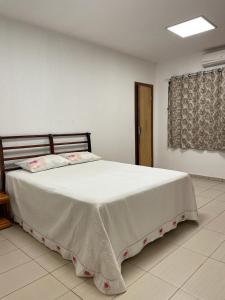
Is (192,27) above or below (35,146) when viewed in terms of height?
above

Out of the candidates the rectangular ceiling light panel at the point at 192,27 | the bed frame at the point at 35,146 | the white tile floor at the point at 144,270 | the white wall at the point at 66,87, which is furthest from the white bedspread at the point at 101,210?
the rectangular ceiling light panel at the point at 192,27

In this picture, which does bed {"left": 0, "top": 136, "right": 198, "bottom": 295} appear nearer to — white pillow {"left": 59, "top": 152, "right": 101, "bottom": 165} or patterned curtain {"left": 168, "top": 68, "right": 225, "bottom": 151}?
white pillow {"left": 59, "top": 152, "right": 101, "bottom": 165}

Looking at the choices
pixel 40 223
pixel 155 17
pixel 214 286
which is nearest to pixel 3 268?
pixel 40 223

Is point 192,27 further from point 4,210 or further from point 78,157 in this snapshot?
point 4,210

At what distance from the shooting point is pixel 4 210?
2883mm

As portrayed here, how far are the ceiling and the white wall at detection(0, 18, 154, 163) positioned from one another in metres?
0.24

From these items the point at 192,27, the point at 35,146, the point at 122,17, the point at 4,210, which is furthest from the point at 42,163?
the point at 192,27

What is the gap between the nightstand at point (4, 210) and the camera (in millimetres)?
2621

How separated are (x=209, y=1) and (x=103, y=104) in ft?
7.29

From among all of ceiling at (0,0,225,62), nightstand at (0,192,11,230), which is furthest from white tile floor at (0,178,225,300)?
ceiling at (0,0,225,62)

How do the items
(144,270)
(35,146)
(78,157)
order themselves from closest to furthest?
(144,270) < (35,146) < (78,157)

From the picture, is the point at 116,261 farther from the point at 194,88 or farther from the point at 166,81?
the point at 166,81

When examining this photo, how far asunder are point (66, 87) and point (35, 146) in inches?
41.7

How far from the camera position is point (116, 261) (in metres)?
1.69
